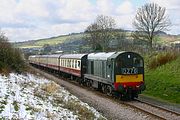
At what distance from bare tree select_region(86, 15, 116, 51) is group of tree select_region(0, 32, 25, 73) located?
4301cm

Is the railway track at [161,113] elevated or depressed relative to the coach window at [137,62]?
depressed

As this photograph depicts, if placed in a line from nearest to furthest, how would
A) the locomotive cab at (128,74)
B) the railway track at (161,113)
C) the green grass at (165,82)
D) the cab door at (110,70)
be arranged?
1. the railway track at (161,113)
2. the locomotive cab at (128,74)
3. the cab door at (110,70)
4. the green grass at (165,82)

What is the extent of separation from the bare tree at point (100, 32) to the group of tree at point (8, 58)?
43006 mm

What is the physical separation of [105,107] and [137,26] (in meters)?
49.4

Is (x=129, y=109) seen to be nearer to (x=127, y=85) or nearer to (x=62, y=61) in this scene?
(x=127, y=85)

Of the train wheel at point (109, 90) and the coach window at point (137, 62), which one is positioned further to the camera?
the train wheel at point (109, 90)

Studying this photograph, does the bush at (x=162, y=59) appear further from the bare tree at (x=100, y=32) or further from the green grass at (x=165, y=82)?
the bare tree at (x=100, y=32)

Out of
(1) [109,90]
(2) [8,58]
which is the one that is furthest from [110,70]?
(2) [8,58]

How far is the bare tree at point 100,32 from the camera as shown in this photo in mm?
80062

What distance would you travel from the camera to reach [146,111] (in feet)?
57.4

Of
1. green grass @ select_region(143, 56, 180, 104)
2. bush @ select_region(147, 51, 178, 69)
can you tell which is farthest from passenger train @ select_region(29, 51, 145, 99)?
bush @ select_region(147, 51, 178, 69)

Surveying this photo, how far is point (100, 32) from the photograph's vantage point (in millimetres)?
82438

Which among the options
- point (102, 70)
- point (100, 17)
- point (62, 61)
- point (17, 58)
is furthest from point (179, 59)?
point (100, 17)

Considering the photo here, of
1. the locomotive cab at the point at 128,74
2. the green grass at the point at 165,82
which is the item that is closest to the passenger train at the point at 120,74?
the locomotive cab at the point at 128,74
